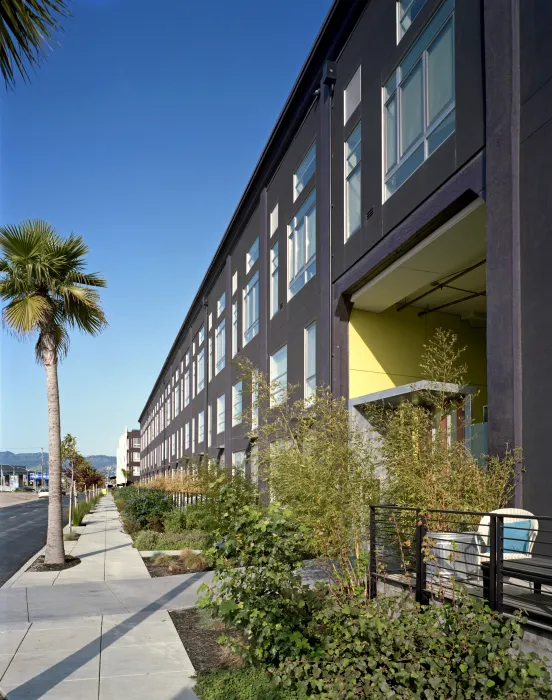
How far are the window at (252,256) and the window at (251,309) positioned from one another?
0.67 m

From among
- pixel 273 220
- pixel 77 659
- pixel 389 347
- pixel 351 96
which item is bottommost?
pixel 77 659

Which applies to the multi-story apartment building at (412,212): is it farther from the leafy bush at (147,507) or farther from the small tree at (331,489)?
the leafy bush at (147,507)

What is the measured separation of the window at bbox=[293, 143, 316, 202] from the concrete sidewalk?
11836 mm

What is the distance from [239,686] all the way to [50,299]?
11400mm

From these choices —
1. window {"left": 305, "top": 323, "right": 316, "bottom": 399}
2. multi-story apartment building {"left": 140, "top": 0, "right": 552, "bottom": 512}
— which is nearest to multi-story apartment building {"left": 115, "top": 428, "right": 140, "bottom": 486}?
multi-story apartment building {"left": 140, "top": 0, "right": 552, "bottom": 512}

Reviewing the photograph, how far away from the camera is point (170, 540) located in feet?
60.8

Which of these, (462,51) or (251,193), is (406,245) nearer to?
(462,51)

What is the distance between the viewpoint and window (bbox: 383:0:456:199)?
11195 mm

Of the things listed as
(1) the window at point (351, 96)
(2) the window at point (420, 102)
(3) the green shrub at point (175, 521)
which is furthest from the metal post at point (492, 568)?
(3) the green shrub at point (175, 521)

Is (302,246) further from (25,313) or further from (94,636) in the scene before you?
(94,636)

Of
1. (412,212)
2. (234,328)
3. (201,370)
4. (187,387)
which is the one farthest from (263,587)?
(187,387)

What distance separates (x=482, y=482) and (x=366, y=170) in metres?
8.25

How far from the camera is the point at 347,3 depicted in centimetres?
1540

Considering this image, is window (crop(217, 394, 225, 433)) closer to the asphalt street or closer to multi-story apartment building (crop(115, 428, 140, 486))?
the asphalt street
